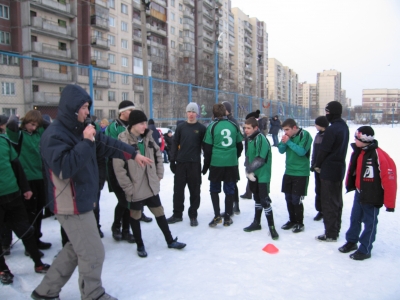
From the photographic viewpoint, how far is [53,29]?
3331cm

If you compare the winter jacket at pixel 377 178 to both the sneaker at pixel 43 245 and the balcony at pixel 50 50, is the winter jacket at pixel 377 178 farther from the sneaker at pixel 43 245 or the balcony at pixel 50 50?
the balcony at pixel 50 50

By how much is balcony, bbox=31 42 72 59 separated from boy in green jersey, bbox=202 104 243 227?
33.1m

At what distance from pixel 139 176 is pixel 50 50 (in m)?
34.7

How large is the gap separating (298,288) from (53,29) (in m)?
37.3

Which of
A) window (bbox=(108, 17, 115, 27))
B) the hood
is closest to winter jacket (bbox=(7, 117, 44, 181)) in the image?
the hood

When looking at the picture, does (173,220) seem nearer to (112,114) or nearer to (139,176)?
(139,176)

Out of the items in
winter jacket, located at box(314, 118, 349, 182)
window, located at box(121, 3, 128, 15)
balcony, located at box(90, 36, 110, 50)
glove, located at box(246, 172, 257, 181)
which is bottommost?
glove, located at box(246, 172, 257, 181)

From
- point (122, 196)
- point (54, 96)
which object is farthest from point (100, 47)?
point (122, 196)

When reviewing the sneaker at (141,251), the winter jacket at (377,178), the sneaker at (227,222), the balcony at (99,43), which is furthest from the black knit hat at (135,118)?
the balcony at (99,43)

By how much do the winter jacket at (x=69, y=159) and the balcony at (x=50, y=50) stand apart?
34593 mm

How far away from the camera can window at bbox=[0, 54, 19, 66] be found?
6779 mm

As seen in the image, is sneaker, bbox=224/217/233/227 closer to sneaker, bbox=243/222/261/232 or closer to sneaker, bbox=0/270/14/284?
sneaker, bbox=243/222/261/232

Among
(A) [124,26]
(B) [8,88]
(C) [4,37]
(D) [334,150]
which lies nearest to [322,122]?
(D) [334,150]

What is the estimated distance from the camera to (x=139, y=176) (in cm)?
384
